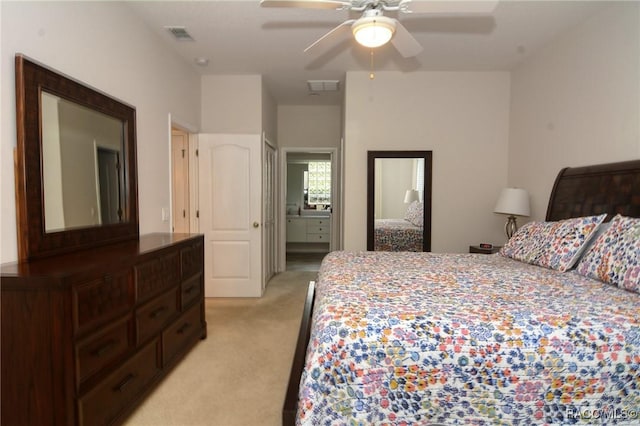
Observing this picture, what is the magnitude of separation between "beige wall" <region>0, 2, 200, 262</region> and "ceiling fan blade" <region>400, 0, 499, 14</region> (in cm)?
197

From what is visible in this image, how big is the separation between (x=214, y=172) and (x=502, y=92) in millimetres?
3616

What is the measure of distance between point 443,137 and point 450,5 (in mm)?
2485

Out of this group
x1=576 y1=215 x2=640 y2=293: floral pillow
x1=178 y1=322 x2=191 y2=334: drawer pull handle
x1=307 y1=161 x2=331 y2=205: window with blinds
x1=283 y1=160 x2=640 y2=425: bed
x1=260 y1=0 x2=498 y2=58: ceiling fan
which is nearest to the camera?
x1=283 y1=160 x2=640 y2=425: bed

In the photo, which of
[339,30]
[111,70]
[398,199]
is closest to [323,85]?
[398,199]

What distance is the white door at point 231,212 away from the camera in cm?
438

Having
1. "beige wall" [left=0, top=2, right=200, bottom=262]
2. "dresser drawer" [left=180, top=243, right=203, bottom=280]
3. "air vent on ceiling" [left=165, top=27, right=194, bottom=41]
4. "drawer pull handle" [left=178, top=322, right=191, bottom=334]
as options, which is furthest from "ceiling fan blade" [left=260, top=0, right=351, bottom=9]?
"drawer pull handle" [left=178, top=322, right=191, bottom=334]

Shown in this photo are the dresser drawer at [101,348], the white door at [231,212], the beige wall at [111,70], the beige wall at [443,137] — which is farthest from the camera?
the white door at [231,212]

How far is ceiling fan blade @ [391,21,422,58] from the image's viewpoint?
7.38ft

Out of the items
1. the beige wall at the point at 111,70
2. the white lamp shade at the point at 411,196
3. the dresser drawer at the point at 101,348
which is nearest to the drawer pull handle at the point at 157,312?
the dresser drawer at the point at 101,348

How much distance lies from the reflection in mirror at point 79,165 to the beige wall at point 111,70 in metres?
0.20

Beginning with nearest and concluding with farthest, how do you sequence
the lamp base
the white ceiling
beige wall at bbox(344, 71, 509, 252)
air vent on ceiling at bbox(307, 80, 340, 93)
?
1. the white ceiling
2. the lamp base
3. beige wall at bbox(344, 71, 509, 252)
4. air vent on ceiling at bbox(307, 80, 340, 93)

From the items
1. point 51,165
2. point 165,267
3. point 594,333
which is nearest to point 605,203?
point 594,333

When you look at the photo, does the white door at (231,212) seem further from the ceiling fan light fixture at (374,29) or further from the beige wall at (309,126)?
the ceiling fan light fixture at (374,29)

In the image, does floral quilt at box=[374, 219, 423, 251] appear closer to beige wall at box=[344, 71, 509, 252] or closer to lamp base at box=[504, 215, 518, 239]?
beige wall at box=[344, 71, 509, 252]
